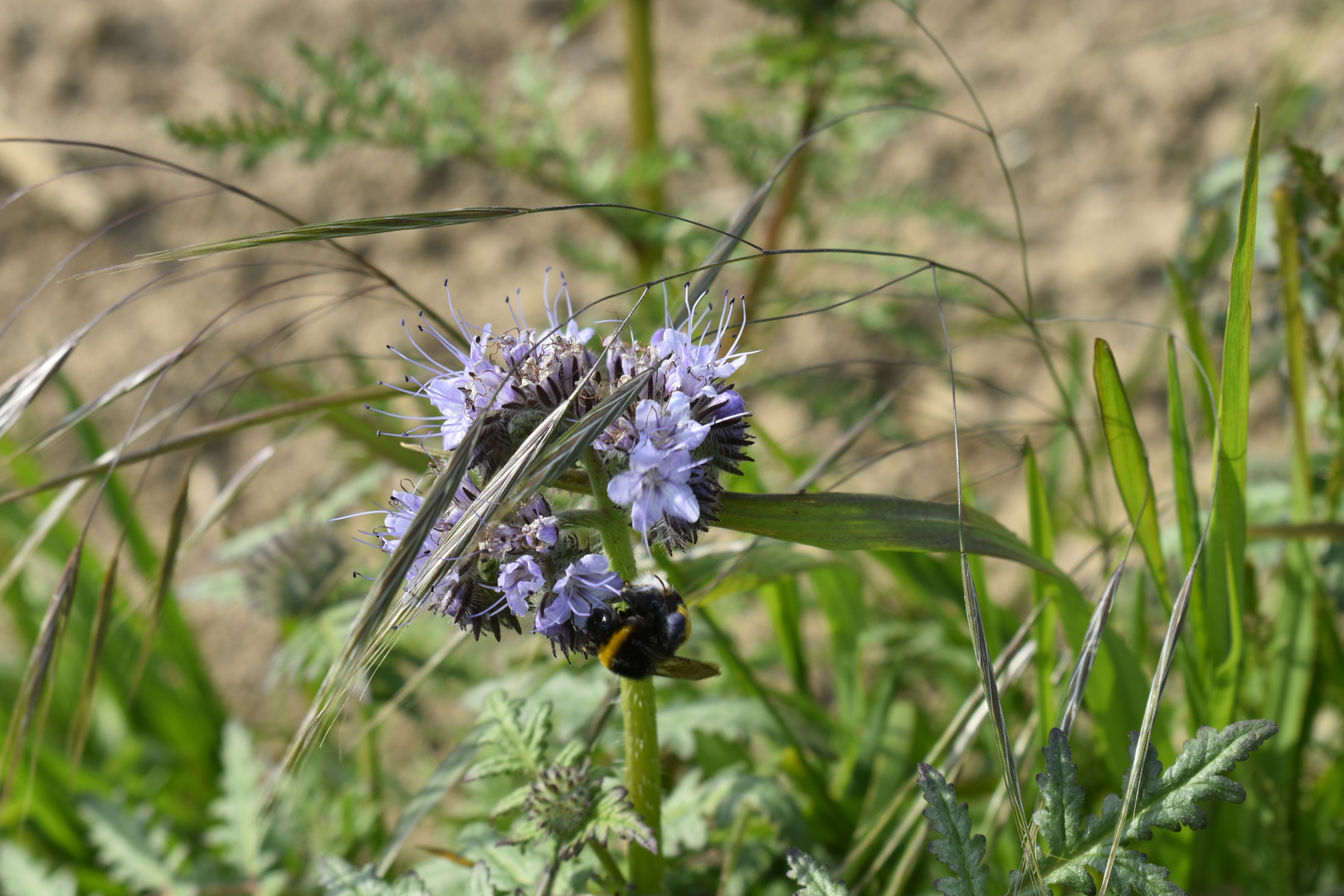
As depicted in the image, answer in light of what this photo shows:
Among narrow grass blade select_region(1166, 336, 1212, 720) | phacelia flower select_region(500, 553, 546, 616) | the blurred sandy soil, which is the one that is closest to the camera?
phacelia flower select_region(500, 553, 546, 616)

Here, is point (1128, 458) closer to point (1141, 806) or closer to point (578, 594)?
point (1141, 806)

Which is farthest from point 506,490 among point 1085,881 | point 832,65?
point 832,65

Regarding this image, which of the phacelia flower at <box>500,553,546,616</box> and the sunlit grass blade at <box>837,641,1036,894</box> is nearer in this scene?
the phacelia flower at <box>500,553,546,616</box>

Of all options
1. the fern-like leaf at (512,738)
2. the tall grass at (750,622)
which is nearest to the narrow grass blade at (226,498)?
the tall grass at (750,622)

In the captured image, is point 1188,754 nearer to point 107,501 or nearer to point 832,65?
point 832,65

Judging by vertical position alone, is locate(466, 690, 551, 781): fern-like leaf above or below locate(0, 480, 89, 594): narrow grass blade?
below

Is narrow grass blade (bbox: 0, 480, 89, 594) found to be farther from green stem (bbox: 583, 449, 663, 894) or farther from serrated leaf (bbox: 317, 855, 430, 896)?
green stem (bbox: 583, 449, 663, 894)

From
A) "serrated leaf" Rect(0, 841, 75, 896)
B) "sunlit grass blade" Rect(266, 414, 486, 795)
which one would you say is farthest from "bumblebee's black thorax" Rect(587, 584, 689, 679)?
"serrated leaf" Rect(0, 841, 75, 896)

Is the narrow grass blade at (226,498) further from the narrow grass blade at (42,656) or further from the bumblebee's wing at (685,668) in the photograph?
the bumblebee's wing at (685,668)
